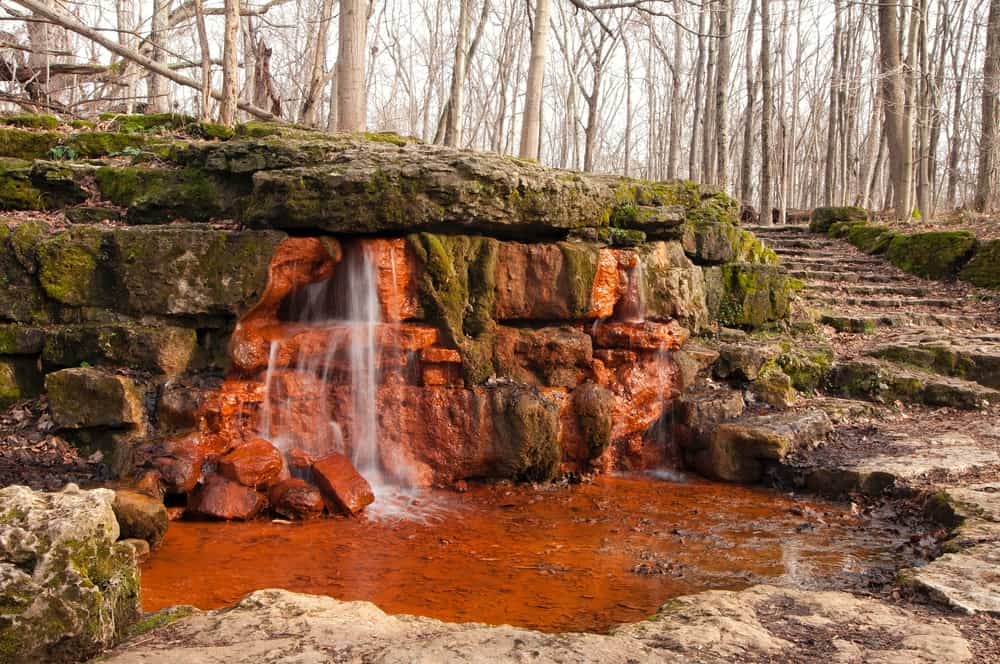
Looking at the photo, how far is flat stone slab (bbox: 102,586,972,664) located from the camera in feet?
10.5

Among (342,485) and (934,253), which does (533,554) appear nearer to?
(342,485)

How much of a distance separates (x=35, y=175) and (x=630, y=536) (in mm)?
8013

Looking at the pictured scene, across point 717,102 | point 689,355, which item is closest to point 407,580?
point 689,355

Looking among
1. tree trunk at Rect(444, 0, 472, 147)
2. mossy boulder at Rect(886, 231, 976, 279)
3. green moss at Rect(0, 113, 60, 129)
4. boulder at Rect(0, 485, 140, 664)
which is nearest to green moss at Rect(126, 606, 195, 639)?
boulder at Rect(0, 485, 140, 664)

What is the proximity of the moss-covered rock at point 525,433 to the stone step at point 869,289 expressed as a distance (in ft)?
25.4

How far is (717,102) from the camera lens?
18438 mm

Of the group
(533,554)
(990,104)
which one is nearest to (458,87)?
(533,554)

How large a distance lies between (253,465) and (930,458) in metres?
6.62

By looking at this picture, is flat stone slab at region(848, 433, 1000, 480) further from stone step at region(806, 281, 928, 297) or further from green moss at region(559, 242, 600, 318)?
stone step at region(806, 281, 928, 297)

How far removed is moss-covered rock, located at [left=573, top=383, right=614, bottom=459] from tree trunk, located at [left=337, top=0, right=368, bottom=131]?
6.02m

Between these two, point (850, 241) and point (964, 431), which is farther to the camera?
point (850, 241)

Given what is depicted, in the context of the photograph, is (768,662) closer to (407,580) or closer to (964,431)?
(407,580)

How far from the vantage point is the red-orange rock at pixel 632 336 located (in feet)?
28.6

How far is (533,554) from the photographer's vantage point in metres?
5.75
